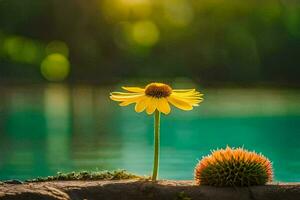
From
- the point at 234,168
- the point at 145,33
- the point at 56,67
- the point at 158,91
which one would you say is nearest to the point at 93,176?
the point at 158,91

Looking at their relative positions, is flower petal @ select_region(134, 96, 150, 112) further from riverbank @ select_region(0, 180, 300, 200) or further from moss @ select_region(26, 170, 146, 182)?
moss @ select_region(26, 170, 146, 182)

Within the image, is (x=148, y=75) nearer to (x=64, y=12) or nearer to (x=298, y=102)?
(x=64, y=12)

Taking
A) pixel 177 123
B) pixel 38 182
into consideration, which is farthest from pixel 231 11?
pixel 38 182

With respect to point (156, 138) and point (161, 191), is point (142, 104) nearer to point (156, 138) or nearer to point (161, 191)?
point (156, 138)

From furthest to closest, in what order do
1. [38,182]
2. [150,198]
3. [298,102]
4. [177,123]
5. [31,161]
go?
[298,102]
[177,123]
[31,161]
[38,182]
[150,198]

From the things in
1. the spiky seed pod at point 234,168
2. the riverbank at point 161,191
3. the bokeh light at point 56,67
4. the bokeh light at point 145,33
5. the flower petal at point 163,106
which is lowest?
the riverbank at point 161,191

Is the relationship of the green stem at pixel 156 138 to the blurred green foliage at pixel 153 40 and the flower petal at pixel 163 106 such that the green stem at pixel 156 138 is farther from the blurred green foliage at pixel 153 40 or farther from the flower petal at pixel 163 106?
the blurred green foliage at pixel 153 40

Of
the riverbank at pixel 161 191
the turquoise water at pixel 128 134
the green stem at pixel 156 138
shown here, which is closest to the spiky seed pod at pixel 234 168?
the riverbank at pixel 161 191
